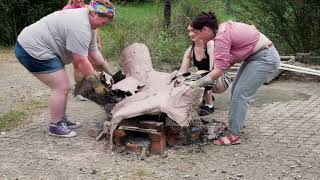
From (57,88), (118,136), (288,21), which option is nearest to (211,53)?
(118,136)

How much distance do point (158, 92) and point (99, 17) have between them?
0.98 m

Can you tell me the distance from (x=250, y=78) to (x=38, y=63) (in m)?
2.14

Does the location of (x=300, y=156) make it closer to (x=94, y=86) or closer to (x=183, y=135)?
(x=183, y=135)

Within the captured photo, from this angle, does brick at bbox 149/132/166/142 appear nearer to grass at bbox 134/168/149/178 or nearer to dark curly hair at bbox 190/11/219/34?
grass at bbox 134/168/149/178

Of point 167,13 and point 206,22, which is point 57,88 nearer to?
point 206,22

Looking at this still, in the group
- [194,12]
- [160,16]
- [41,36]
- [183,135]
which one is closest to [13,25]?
[160,16]

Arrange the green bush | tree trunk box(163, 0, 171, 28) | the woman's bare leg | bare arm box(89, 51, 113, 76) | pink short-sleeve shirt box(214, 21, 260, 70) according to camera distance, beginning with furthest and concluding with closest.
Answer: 1. tree trunk box(163, 0, 171, 28)
2. the green bush
3. bare arm box(89, 51, 113, 76)
4. the woman's bare leg
5. pink short-sleeve shirt box(214, 21, 260, 70)

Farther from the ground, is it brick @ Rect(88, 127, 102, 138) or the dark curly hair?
the dark curly hair

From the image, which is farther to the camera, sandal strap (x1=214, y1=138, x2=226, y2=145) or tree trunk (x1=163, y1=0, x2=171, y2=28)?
tree trunk (x1=163, y1=0, x2=171, y2=28)

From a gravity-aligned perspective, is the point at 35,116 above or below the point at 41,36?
below

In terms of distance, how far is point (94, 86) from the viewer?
535 cm

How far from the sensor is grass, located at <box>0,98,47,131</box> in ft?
20.4

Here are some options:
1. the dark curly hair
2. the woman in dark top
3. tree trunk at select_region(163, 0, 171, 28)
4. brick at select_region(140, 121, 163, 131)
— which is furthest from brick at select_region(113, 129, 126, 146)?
tree trunk at select_region(163, 0, 171, 28)

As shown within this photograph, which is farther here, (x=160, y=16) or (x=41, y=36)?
(x=160, y=16)
